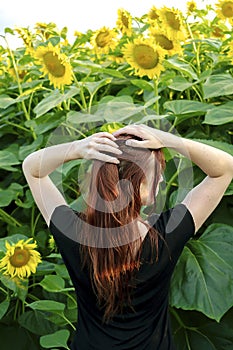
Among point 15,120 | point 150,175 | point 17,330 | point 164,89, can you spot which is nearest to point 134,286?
point 150,175

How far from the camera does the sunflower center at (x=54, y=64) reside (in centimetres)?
221

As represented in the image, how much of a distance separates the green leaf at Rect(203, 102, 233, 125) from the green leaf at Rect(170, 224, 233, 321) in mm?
272

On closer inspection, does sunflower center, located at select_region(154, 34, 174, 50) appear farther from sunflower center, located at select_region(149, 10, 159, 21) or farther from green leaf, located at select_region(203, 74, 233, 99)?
sunflower center, located at select_region(149, 10, 159, 21)

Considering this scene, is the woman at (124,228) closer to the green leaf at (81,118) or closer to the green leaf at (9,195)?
the green leaf at (81,118)

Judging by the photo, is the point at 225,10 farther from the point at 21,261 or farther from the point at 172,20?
the point at 21,261

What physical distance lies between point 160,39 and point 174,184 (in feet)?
1.85

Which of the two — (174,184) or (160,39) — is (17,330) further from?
(160,39)

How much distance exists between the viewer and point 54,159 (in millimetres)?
1441

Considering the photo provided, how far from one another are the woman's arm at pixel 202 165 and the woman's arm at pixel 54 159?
0.08 metres

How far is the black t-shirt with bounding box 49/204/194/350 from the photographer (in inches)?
56.1

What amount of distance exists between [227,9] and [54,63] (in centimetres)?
72

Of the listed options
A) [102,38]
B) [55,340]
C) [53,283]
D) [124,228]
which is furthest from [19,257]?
[102,38]

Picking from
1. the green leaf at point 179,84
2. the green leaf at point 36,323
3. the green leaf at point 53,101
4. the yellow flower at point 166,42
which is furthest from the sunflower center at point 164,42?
the green leaf at point 36,323

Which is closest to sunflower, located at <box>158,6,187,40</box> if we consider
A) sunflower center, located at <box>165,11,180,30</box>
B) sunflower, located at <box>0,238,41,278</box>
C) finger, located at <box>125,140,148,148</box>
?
sunflower center, located at <box>165,11,180,30</box>
